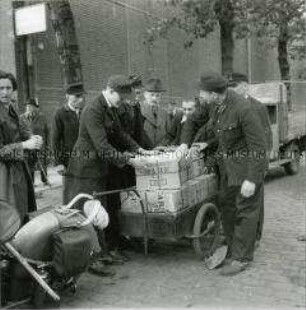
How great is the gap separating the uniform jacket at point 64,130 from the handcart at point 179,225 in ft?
5.00

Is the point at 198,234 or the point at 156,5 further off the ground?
the point at 156,5

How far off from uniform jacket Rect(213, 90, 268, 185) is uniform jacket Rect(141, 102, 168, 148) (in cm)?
188

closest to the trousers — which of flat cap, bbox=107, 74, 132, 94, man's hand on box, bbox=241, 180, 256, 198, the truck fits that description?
man's hand on box, bbox=241, 180, 256, 198

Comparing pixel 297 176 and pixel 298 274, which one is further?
pixel 297 176

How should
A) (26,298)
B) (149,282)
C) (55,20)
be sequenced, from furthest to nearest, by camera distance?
(55,20)
(149,282)
(26,298)

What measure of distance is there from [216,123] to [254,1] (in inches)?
298

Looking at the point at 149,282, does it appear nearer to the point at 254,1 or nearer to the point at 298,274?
the point at 298,274

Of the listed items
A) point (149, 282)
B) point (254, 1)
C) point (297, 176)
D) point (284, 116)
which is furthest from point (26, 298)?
point (254, 1)

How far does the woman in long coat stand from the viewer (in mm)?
5113

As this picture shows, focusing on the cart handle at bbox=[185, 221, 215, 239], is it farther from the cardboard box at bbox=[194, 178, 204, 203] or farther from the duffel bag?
the duffel bag

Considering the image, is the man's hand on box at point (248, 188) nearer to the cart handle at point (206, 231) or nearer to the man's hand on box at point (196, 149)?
the cart handle at point (206, 231)

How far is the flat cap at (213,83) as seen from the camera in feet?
18.3

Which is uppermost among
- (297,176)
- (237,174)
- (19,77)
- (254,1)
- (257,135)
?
(254,1)

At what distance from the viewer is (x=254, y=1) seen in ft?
41.3
